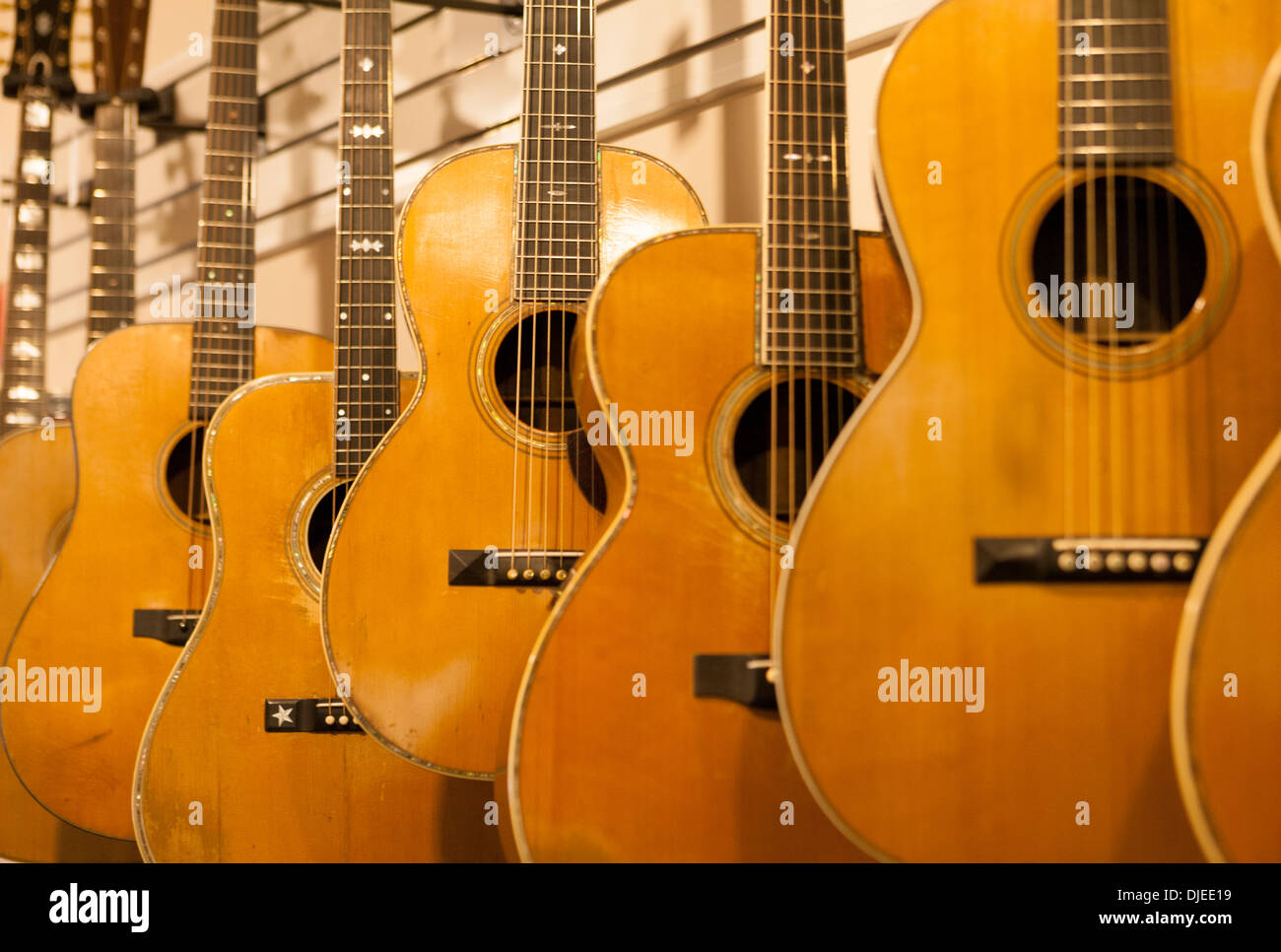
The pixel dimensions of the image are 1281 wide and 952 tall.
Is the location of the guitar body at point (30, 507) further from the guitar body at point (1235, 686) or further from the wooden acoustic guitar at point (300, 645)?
the guitar body at point (1235, 686)

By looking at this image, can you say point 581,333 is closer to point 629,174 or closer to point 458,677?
point 629,174

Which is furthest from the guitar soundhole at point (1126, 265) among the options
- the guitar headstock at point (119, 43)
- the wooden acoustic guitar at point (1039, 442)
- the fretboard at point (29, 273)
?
the fretboard at point (29, 273)

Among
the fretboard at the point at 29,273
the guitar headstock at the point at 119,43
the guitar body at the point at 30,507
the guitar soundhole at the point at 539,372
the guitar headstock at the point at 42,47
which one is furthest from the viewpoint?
the guitar headstock at the point at 42,47

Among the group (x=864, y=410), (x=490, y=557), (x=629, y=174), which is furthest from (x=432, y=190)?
(x=864, y=410)

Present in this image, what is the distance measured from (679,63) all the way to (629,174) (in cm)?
69

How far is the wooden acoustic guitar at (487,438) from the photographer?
6.25ft

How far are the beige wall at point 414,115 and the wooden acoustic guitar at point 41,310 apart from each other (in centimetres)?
21

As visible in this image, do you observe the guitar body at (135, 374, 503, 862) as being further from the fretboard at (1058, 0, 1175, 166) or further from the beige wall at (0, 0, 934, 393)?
the fretboard at (1058, 0, 1175, 166)

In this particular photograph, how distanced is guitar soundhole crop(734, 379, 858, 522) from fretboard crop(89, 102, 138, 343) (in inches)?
87.9

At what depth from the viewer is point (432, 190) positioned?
204 cm

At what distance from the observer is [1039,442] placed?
1447 mm

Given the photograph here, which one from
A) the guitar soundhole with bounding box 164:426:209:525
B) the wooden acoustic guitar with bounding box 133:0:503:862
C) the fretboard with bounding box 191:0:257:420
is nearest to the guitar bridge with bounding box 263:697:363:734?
the wooden acoustic guitar with bounding box 133:0:503:862

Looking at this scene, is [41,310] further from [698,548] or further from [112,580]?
[698,548]

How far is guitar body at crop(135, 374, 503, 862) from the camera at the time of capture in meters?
2.07
